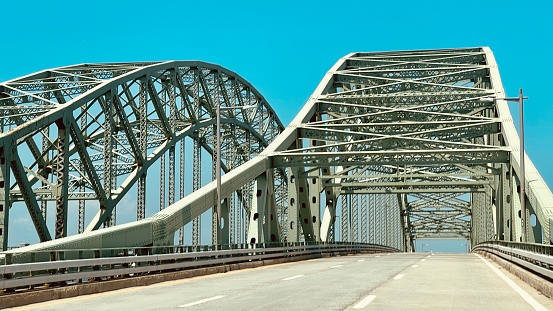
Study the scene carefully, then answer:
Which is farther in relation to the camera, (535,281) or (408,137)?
(408,137)

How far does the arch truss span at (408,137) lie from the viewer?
120ft

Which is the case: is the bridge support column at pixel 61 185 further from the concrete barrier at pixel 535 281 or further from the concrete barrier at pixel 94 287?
the concrete barrier at pixel 535 281

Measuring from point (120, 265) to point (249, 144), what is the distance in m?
41.8

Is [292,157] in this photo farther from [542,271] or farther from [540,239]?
[542,271]

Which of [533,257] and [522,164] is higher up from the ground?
[522,164]

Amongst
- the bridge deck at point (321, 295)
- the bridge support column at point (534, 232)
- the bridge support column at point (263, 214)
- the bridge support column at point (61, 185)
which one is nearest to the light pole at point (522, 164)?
the bridge support column at point (534, 232)

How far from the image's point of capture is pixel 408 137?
39.2 metres

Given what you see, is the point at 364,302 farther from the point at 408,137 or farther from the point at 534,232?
the point at 408,137

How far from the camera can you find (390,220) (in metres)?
110

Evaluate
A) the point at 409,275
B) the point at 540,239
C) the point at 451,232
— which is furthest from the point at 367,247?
the point at 451,232

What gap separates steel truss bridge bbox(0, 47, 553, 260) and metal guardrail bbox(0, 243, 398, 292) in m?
0.99

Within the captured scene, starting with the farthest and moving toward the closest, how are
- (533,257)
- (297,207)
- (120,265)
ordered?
1. (297,207)
2. (120,265)
3. (533,257)

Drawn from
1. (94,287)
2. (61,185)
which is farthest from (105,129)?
(94,287)

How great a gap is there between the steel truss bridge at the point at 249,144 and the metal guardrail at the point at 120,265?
3.24 ft
